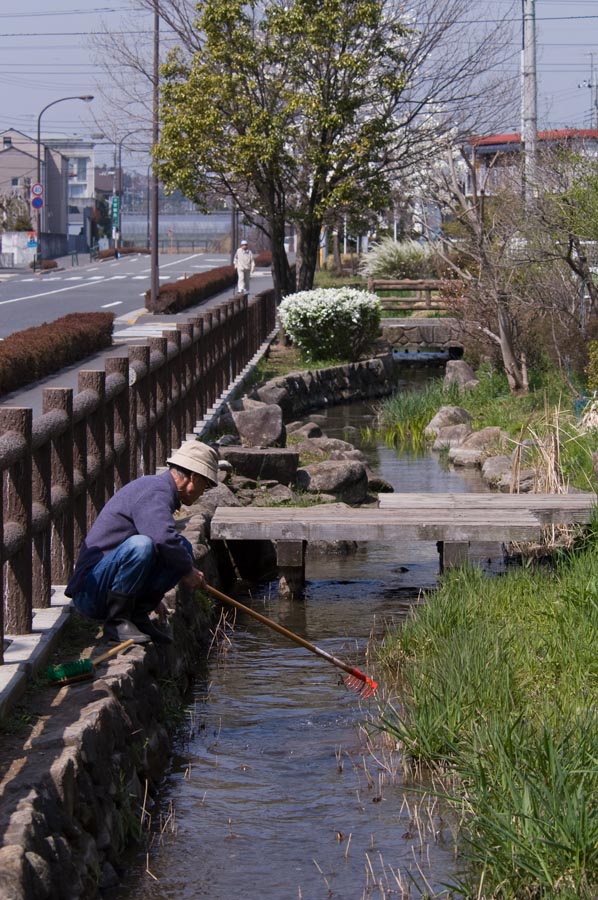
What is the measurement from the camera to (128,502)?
20.3 ft

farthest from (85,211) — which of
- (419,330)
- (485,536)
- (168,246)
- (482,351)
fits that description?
(485,536)

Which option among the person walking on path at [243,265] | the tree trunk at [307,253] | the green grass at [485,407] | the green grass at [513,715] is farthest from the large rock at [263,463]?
the person walking on path at [243,265]

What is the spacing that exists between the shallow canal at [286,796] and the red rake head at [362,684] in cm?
10

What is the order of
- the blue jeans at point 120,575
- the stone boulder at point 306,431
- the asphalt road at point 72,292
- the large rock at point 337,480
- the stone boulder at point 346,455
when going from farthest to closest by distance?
the asphalt road at point 72,292
the stone boulder at point 306,431
the stone boulder at point 346,455
the large rock at point 337,480
the blue jeans at point 120,575

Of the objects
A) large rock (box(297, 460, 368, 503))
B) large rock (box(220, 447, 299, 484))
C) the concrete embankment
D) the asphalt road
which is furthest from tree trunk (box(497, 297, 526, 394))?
the concrete embankment

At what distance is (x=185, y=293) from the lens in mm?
33250

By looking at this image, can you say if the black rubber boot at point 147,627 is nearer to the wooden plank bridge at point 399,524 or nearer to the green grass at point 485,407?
the wooden plank bridge at point 399,524

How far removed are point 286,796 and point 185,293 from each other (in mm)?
27972

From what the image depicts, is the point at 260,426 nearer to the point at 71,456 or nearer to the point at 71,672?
the point at 71,456

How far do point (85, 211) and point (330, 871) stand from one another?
9871cm

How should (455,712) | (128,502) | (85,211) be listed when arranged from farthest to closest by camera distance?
1. (85,211)
2. (128,502)
3. (455,712)

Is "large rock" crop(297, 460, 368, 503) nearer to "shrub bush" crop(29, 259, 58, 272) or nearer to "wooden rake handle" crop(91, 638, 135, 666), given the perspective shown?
"wooden rake handle" crop(91, 638, 135, 666)

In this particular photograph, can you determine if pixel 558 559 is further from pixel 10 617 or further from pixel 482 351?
pixel 482 351

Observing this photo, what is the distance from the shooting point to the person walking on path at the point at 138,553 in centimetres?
607
